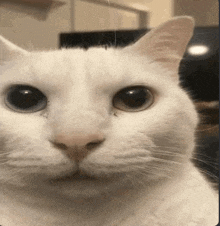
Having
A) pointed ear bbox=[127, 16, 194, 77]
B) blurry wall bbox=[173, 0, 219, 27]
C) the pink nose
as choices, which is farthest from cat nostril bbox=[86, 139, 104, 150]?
blurry wall bbox=[173, 0, 219, 27]

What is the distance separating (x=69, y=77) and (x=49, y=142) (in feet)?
0.47

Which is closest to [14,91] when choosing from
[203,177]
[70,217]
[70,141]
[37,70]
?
Result: [37,70]

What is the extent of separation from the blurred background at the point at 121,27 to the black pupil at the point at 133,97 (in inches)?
4.7

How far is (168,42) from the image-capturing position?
1.93ft

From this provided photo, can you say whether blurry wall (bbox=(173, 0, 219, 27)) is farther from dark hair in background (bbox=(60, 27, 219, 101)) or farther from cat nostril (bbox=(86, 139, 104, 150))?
cat nostril (bbox=(86, 139, 104, 150))

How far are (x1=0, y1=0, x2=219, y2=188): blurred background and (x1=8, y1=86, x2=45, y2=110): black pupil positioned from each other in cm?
10

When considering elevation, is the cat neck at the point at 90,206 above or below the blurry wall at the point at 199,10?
below

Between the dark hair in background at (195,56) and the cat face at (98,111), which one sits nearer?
the cat face at (98,111)

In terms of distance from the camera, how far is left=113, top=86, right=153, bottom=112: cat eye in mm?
545

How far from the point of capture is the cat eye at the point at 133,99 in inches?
21.5

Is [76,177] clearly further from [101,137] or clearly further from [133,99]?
[133,99]

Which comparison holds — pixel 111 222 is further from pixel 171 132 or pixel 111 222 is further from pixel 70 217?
pixel 171 132

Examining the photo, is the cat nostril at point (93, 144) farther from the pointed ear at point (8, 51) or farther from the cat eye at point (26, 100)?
the pointed ear at point (8, 51)

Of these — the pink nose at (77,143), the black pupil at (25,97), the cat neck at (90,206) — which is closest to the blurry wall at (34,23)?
the black pupil at (25,97)
